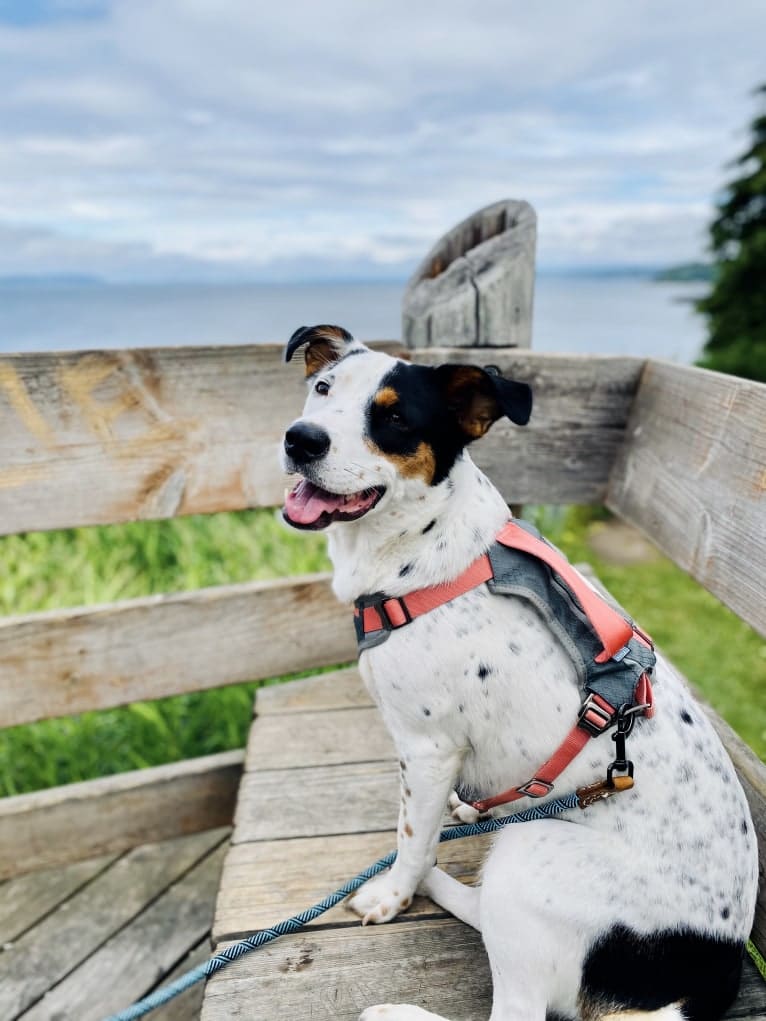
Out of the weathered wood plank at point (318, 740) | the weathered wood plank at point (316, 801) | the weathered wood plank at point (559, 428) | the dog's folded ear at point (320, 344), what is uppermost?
the dog's folded ear at point (320, 344)

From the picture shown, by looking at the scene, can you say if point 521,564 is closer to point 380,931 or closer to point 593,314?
point 380,931

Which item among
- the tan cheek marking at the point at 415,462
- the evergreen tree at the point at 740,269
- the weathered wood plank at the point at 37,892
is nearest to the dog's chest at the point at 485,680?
the tan cheek marking at the point at 415,462

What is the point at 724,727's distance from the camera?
1.94 meters

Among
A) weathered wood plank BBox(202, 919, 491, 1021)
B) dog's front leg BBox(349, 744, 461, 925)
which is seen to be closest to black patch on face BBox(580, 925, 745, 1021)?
weathered wood plank BBox(202, 919, 491, 1021)

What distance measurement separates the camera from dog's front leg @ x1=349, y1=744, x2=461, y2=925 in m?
1.67

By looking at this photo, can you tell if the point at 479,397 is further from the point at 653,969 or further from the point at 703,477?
the point at 653,969

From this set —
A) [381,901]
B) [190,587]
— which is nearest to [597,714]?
[381,901]

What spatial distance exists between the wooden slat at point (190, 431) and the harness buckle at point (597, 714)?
1046 mm

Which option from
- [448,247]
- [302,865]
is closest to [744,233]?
[448,247]

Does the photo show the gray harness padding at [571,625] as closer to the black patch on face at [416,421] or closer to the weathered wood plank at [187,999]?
the black patch on face at [416,421]

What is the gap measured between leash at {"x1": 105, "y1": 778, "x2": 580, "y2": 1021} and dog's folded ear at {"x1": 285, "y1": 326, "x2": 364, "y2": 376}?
1.15m

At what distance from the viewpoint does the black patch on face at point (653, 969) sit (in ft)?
4.61

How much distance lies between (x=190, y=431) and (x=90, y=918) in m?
1.71

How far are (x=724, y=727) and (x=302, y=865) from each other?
45.7 inches
